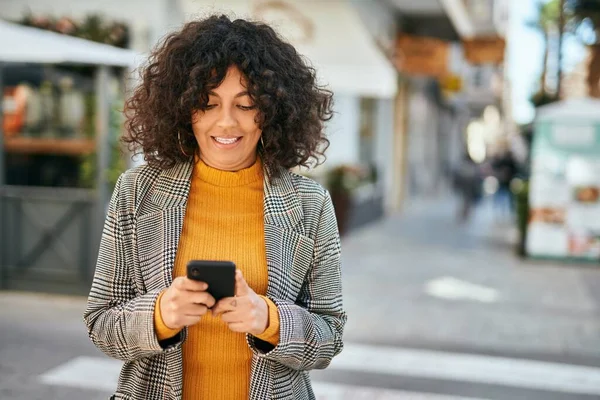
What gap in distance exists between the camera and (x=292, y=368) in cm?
202

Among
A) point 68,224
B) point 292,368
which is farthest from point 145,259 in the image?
point 68,224

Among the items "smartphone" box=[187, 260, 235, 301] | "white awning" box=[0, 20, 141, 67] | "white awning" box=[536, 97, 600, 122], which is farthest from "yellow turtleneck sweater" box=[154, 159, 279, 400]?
"white awning" box=[536, 97, 600, 122]

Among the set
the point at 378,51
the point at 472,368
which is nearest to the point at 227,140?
the point at 472,368

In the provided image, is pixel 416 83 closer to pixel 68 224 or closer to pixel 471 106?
pixel 68 224

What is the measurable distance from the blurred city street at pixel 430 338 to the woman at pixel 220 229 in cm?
339

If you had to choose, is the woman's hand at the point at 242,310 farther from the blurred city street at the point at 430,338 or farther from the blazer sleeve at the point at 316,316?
the blurred city street at the point at 430,338

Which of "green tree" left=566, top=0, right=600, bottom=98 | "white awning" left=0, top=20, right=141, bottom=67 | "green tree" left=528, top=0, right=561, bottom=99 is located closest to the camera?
"white awning" left=0, top=20, right=141, bottom=67

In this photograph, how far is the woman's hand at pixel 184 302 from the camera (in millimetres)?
1668

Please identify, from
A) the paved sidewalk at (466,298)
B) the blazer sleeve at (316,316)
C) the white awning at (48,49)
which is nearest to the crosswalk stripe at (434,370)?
the paved sidewalk at (466,298)

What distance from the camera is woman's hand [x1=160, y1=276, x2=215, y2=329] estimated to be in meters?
1.67

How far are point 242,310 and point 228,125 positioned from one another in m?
0.49

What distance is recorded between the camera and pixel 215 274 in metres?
1.64

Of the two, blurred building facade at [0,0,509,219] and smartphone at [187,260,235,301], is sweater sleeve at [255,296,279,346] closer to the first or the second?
smartphone at [187,260,235,301]

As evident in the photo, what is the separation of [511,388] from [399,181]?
48.0ft
